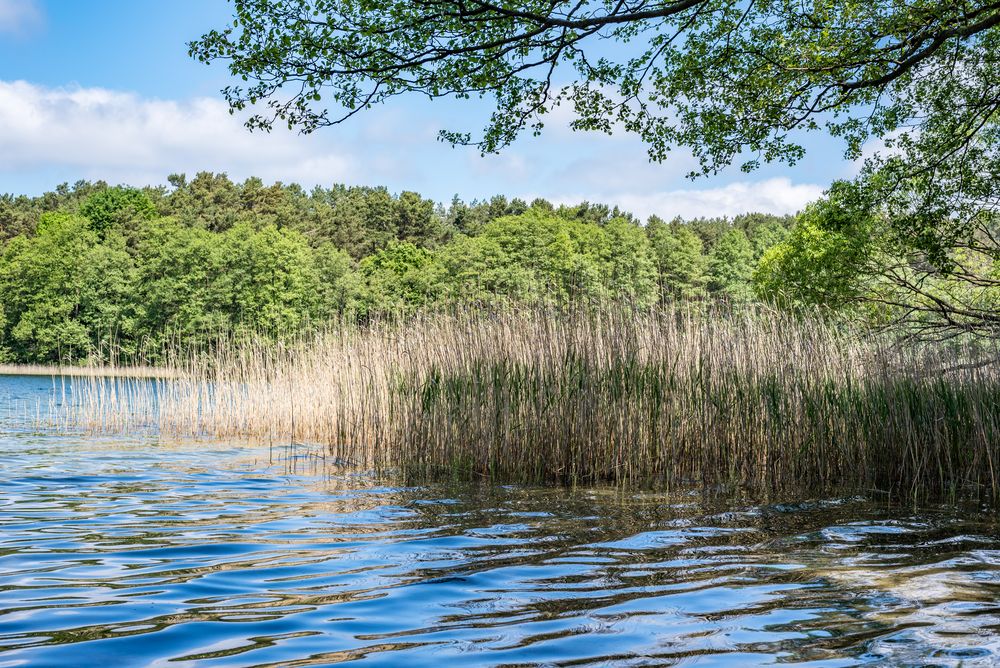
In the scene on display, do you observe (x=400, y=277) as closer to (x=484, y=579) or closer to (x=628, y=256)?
(x=628, y=256)

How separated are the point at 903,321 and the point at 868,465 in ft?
9.77

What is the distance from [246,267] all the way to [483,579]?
4693cm

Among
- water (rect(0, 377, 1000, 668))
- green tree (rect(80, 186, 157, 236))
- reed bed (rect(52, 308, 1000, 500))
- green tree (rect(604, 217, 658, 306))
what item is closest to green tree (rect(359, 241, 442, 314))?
green tree (rect(604, 217, 658, 306))

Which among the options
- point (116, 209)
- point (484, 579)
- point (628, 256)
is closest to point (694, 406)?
point (484, 579)

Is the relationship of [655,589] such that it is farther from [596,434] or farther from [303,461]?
[303,461]

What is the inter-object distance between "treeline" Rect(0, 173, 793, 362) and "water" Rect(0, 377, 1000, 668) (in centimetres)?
3160

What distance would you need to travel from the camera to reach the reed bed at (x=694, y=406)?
794cm

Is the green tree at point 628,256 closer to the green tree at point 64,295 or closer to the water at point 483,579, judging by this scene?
the green tree at point 64,295

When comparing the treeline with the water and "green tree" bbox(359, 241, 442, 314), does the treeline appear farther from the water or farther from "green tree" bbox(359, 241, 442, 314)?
the water

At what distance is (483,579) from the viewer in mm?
4469

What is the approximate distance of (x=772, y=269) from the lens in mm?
33281

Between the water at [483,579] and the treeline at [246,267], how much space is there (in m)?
31.6

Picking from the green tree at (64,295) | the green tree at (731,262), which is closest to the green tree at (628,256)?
the green tree at (731,262)

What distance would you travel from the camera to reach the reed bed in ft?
26.1
